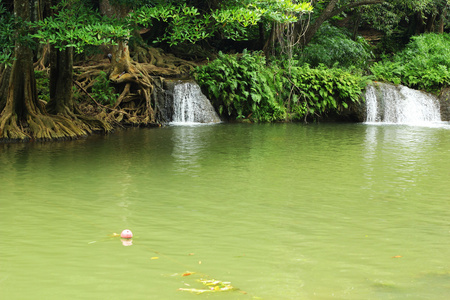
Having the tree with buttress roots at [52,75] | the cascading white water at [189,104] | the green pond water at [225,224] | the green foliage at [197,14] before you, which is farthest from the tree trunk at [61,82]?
the cascading white water at [189,104]

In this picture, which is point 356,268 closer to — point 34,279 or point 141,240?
point 141,240

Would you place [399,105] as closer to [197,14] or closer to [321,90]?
[321,90]

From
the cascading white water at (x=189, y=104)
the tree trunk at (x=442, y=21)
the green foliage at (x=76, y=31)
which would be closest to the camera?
the green foliage at (x=76, y=31)

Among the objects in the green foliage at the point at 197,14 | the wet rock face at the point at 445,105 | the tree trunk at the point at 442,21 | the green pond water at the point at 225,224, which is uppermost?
the tree trunk at the point at 442,21

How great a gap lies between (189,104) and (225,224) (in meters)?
15.0

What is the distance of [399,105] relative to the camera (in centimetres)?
2319

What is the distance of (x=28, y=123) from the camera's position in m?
12.9

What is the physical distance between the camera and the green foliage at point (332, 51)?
23.8m

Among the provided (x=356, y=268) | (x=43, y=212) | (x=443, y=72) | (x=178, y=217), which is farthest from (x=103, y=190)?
(x=443, y=72)

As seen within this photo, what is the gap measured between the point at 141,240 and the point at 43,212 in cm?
162

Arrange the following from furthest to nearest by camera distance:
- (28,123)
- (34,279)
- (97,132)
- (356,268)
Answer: (97,132)
(28,123)
(356,268)
(34,279)

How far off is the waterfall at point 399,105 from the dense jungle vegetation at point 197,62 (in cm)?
58

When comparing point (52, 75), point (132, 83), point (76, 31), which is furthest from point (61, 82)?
point (76, 31)

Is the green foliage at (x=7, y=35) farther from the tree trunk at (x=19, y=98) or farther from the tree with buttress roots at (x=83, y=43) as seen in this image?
the tree trunk at (x=19, y=98)
